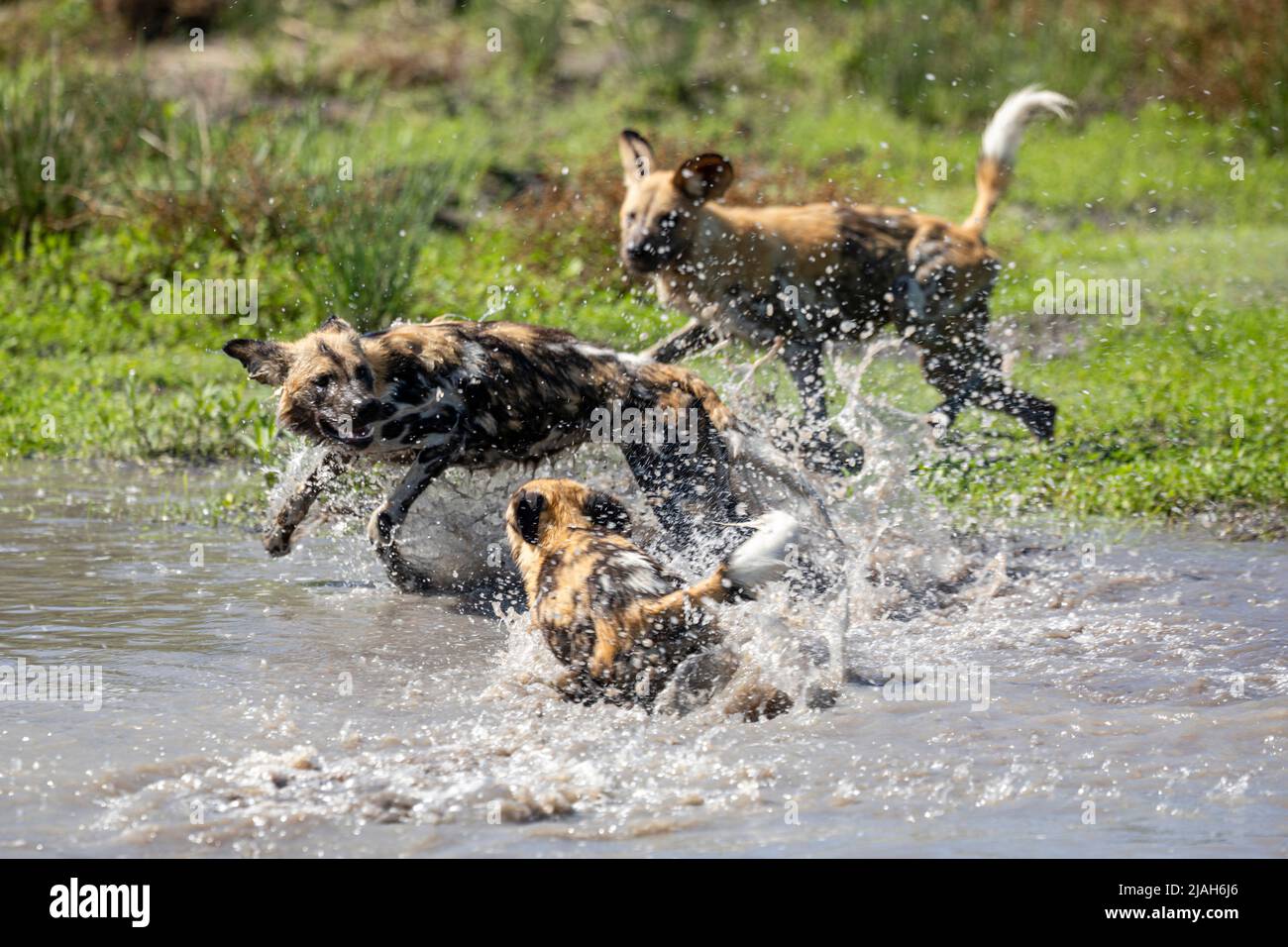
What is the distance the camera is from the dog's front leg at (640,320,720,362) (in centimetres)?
820

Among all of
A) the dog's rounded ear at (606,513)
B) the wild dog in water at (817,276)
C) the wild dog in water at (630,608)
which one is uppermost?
the wild dog in water at (817,276)

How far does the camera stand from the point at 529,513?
535cm

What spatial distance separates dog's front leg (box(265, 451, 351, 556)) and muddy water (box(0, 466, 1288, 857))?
18 cm

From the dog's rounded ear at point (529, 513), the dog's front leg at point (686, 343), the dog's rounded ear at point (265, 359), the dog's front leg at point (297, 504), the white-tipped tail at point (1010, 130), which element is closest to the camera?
the dog's rounded ear at point (529, 513)

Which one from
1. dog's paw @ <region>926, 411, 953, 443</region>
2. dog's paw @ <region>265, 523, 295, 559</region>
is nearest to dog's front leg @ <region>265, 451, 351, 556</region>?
dog's paw @ <region>265, 523, 295, 559</region>

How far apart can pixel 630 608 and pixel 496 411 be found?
1.66 metres

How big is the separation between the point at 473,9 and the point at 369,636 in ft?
46.9

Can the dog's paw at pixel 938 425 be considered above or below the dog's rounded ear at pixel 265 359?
below

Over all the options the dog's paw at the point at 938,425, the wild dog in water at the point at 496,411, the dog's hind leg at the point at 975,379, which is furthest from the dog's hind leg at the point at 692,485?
the dog's hind leg at the point at 975,379

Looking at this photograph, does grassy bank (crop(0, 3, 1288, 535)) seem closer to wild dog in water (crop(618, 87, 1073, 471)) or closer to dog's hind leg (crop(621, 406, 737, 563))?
wild dog in water (crop(618, 87, 1073, 471))

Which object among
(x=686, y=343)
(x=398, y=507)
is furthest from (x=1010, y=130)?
(x=398, y=507)

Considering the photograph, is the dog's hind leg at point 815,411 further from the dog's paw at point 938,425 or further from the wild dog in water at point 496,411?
the wild dog in water at point 496,411

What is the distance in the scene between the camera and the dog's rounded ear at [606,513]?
5.53 meters

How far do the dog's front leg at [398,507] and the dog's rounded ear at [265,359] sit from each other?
580mm
